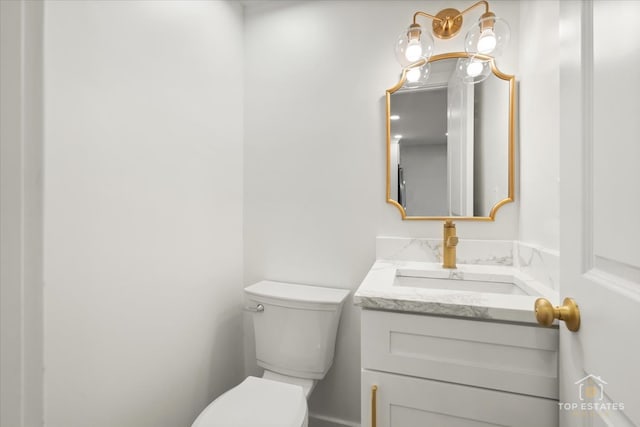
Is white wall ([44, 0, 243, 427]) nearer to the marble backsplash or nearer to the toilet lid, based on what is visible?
the toilet lid

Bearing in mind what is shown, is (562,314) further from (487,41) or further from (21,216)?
(21,216)

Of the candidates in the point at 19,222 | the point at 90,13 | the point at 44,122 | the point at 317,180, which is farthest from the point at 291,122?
the point at 19,222

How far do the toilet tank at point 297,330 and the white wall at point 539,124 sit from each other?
826 millimetres

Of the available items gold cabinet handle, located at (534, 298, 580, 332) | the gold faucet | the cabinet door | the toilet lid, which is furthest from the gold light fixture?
the toilet lid

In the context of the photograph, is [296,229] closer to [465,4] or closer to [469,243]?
[469,243]

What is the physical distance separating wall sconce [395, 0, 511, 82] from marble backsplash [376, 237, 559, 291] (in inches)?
28.2

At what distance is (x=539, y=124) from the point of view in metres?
1.04

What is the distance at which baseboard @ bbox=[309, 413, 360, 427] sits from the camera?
1456mm

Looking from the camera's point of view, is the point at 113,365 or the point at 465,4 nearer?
the point at 113,365

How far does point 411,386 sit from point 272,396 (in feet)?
1.73

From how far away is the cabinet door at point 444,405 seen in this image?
2.49ft

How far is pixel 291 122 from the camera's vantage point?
1557mm

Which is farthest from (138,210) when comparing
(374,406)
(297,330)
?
(374,406)

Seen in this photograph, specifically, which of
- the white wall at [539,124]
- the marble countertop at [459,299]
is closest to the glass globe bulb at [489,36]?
the white wall at [539,124]
